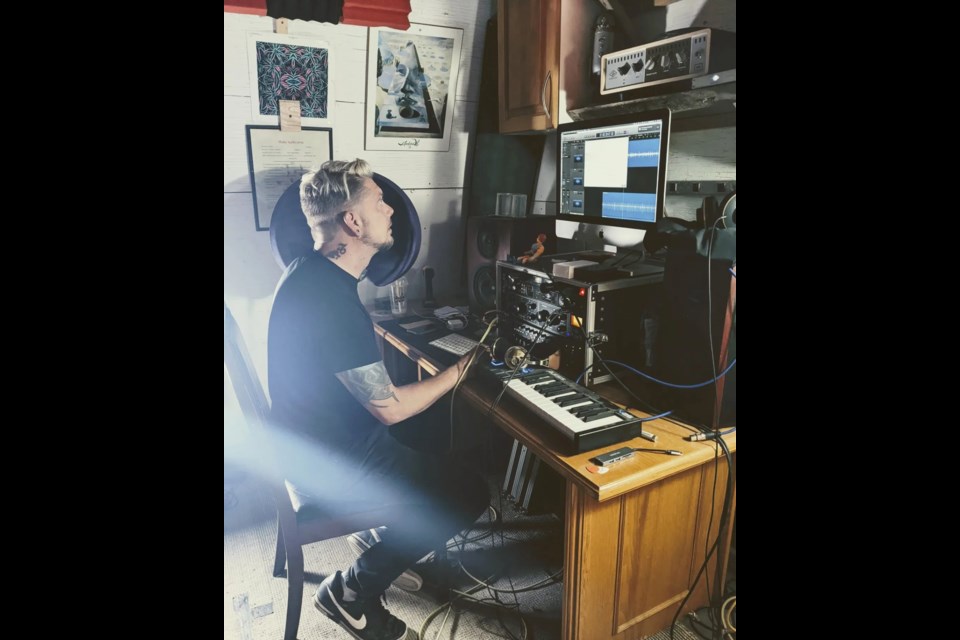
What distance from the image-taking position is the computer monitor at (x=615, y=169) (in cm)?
159

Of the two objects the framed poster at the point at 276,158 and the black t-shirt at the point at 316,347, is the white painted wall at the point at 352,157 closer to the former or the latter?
the framed poster at the point at 276,158

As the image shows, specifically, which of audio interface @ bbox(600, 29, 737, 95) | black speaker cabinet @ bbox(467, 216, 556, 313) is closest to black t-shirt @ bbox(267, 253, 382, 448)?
black speaker cabinet @ bbox(467, 216, 556, 313)

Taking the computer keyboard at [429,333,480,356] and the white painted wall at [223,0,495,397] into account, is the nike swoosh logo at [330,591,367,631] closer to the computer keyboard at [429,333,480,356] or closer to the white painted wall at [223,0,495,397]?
the computer keyboard at [429,333,480,356]

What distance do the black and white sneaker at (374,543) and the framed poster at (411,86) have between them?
165cm

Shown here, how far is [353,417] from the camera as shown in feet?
5.28

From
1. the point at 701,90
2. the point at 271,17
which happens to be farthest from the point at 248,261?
the point at 701,90

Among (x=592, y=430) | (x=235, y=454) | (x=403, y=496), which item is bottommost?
(x=235, y=454)

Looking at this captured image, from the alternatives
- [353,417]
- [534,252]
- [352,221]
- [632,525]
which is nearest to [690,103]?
[534,252]

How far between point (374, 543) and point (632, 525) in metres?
0.95


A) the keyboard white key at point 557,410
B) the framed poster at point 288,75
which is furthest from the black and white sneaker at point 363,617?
the framed poster at point 288,75
